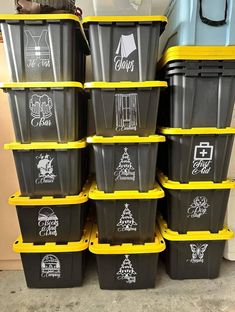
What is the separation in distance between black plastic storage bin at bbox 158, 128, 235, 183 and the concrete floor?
611 millimetres

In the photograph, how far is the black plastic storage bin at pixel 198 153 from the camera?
1174 millimetres

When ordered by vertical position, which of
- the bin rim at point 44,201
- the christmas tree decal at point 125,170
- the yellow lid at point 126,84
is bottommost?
the bin rim at point 44,201

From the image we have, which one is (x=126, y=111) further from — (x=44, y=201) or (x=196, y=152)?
(x=44, y=201)

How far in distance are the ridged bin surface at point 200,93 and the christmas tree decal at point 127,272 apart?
775mm

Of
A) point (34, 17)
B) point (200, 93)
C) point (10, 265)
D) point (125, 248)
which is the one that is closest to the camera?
point (34, 17)

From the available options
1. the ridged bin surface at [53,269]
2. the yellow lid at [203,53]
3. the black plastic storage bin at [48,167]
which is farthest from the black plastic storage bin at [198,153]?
the ridged bin surface at [53,269]

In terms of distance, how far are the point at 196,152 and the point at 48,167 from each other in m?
0.76

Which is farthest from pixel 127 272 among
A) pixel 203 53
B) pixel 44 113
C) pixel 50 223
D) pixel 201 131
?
pixel 203 53

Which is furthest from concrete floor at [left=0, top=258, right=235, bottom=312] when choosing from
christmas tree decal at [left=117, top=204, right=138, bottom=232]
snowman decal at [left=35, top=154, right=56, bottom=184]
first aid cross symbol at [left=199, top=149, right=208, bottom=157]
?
first aid cross symbol at [left=199, top=149, right=208, bottom=157]

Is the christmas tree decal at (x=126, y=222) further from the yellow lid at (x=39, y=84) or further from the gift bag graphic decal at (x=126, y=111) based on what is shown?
the yellow lid at (x=39, y=84)

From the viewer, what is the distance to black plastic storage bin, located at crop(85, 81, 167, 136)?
3.60 ft

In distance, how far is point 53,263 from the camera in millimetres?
1299

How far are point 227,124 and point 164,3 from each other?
3.25ft

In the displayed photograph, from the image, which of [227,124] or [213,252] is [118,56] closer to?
[227,124]
